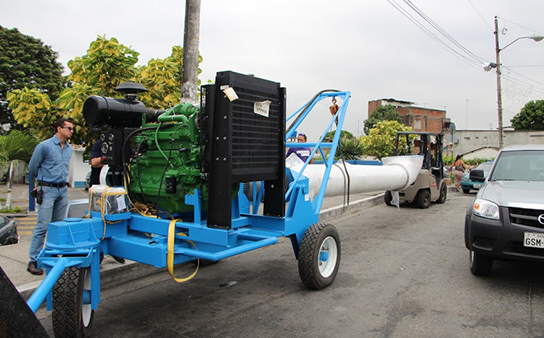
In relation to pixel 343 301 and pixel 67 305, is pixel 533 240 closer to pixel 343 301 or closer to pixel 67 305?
pixel 343 301

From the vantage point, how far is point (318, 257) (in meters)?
5.03

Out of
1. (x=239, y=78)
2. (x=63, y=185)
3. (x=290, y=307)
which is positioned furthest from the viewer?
(x=63, y=185)

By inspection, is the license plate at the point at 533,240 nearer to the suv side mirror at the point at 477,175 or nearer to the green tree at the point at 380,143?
the suv side mirror at the point at 477,175

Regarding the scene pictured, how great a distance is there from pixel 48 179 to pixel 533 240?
19.3 feet

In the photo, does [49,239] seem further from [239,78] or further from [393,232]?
[393,232]

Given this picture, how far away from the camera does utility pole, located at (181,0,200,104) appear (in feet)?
22.7

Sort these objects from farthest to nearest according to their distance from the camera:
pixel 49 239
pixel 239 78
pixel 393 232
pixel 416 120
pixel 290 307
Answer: pixel 416 120
pixel 393 232
pixel 290 307
pixel 239 78
pixel 49 239

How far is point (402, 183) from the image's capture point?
33.2 ft

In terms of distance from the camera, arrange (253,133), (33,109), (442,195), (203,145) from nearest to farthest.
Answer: (203,145)
(253,133)
(33,109)
(442,195)

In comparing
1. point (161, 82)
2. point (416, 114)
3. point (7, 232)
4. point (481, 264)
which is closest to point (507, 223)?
point (481, 264)

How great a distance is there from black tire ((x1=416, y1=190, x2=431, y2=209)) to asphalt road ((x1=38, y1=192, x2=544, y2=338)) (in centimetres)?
542

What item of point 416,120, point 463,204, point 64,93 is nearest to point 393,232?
point 463,204

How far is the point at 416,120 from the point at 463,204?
48.6 metres

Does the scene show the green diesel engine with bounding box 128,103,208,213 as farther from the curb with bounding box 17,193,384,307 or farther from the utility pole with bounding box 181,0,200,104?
the utility pole with bounding box 181,0,200,104
